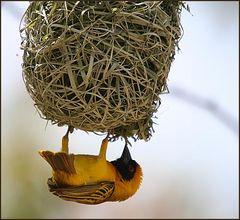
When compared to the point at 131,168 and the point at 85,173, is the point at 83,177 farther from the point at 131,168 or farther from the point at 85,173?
the point at 131,168

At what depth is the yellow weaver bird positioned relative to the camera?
311cm

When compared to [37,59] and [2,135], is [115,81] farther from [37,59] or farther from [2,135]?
[2,135]

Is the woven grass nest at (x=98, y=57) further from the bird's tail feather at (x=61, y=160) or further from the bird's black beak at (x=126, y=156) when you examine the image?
the bird's black beak at (x=126, y=156)

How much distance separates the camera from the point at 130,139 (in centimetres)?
326

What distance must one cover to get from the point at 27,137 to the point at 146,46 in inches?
149

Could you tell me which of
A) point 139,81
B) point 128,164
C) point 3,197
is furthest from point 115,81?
point 3,197

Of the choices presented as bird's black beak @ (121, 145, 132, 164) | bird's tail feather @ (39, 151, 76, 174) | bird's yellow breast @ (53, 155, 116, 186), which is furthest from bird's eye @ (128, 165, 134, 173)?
bird's tail feather @ (39, 151, 76, 174)

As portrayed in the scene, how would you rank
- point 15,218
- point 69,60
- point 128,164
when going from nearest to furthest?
point 69,60 < point 128,164 < point 15,218

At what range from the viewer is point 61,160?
3092 millimetres

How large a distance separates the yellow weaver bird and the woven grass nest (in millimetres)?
184

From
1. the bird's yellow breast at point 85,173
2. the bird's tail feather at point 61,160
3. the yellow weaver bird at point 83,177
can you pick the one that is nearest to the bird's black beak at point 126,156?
the yellow weaver bird at point 83,177

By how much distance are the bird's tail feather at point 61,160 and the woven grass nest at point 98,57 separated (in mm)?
154

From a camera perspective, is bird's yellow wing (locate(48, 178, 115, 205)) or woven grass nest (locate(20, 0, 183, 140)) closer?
woven grass nest (locate(20, 0, 183, 140))

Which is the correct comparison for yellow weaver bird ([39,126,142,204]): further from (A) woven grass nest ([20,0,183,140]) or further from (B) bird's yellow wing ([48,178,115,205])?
(A) woven grass nest ([20,0,183,140])
